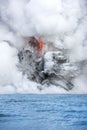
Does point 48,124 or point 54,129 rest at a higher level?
point 54,129

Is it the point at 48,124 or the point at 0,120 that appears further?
the point at 0,120

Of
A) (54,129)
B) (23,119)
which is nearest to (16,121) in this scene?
(23,119)

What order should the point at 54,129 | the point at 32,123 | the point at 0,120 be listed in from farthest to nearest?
1. the point at 0,120
2. the point at 32,123
3. the point at 54,129

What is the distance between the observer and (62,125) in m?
86.6

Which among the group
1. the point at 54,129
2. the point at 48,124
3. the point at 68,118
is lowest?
the point at 68,118

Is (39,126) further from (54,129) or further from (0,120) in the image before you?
(0,120)

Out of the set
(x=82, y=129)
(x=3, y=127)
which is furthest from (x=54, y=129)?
(x=3, y=127)

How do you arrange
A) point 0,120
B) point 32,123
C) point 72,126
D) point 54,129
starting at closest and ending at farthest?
point 54,129
point 72,126
point 32,123
point 0,120

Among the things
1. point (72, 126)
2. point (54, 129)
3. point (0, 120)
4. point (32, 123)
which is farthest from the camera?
point (0, 120)

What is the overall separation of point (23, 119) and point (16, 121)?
411 centimetres

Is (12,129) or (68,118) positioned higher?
(12,129)

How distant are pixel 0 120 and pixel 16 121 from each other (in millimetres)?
5216

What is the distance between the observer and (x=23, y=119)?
98.8 m

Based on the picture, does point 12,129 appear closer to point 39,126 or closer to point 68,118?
point 39,126
